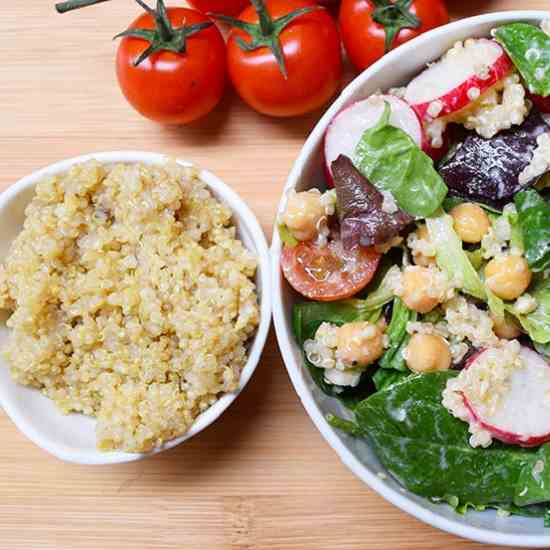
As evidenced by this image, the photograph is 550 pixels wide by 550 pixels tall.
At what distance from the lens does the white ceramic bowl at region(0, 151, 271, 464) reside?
1.85 meters

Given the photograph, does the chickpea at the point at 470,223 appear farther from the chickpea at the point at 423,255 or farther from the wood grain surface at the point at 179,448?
the wood grain surface at the point at 179,448

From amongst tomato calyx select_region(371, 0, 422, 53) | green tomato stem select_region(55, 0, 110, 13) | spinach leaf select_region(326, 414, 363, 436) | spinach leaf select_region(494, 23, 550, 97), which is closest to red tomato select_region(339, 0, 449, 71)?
tomato calyx select_region(371, 0, 422, 53)

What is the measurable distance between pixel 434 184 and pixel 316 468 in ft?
2.52

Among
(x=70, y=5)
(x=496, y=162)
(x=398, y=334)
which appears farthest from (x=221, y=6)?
(x=398, y=334)

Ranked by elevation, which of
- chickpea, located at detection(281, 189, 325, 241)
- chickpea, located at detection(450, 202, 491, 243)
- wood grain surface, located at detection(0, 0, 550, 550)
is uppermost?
chickpea, located at detection(281, 189, 325, 241)

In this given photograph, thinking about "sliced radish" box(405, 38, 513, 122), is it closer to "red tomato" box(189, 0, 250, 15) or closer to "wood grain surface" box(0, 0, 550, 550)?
"wood grain surface" box(0, 0, 550, 550)

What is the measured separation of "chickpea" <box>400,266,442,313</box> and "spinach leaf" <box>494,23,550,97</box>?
1.33ft

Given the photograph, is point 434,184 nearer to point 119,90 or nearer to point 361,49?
point 361,49

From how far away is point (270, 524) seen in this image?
A: 205cm

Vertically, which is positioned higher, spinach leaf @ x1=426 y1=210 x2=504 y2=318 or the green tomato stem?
the green tomato stem

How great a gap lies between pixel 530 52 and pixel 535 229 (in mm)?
341

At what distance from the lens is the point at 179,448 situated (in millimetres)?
2078

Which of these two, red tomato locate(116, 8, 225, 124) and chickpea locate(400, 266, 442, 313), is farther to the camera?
red tomato locate(116, 8, 225, 124)

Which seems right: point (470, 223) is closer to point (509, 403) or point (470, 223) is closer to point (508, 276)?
point (508, 276)
